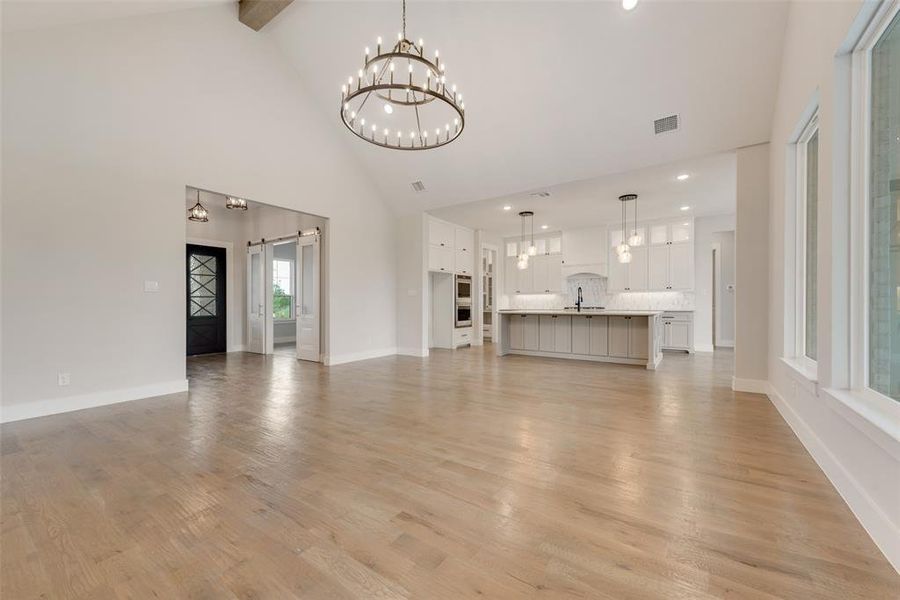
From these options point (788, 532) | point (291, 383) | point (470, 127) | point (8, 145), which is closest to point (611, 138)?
point (470, 127)

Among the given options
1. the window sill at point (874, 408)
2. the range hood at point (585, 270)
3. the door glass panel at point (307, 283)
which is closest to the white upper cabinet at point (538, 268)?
the range hood at point (585, 270)

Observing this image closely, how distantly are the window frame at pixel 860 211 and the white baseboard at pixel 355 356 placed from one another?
6.19 meters

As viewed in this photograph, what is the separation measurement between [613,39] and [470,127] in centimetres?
208

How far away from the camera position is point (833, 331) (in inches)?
87.5

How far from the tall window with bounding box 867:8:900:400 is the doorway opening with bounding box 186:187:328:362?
6.83 metres

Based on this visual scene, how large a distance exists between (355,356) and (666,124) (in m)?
5.94

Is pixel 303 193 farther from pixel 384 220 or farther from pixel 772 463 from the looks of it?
pixel 772 463

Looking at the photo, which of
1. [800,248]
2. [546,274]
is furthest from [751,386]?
[546,274]

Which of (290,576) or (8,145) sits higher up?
(8,145)

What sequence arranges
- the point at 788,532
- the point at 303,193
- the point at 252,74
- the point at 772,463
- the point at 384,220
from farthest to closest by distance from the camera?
the point at 384,220 → the point at 303,193 → the point at 252,74 → the point at 772,463 → the point at 788,532

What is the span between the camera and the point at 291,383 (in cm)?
507

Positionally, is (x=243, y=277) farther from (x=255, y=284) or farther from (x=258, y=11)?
(x=258, y=11)

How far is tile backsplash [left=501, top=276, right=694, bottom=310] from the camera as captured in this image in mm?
8304

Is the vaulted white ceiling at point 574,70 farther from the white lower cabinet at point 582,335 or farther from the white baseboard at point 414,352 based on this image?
the white baseboard at point 414,352
